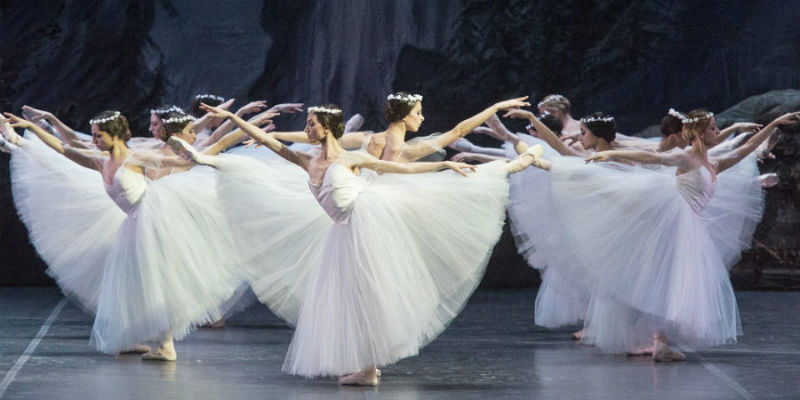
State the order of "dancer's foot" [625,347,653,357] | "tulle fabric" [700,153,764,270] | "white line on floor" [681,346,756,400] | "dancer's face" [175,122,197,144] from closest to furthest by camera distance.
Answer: "white line on floor" [681,346,756,400]
"dancer's foot" [625,347,653,357]
"dancer's face" [175,122,197,144]
"tulle fabric" [700,153,764,270]

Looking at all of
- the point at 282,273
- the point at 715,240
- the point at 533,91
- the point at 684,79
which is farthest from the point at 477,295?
the point at 282,273

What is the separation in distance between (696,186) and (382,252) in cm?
195

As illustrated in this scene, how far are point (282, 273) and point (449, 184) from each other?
0.89 meters

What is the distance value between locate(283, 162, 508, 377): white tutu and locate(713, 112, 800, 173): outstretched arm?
162 centimetres

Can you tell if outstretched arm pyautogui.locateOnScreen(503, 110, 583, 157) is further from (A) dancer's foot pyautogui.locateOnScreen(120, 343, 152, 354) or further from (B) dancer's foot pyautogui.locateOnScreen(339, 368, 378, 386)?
(A) dancer's foot pyautogui.locateOnScreen(120, 343, 152, 354)

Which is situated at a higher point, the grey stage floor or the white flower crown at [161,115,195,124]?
the white flower crown at [161,115,195,124]

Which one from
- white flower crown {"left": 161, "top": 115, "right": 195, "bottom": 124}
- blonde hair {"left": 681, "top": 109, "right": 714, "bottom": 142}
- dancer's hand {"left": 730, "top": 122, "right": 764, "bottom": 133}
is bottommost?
white flower crown {"left": 161, "top": 115, "right": 195, "bottom": 124}

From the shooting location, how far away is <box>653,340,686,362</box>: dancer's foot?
6.01 m

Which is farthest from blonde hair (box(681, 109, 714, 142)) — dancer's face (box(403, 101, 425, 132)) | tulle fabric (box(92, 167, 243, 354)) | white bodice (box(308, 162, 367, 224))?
tulle fabric (box(92, 167, 243, 354))

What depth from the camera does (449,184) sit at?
5.22 meters

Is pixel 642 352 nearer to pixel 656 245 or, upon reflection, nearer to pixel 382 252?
pixel 656 245

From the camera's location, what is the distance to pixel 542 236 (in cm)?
698

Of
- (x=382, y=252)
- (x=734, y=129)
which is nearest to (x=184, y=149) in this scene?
(x=382, y=252)

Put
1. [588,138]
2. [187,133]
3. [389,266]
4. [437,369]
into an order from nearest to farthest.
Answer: [389,266] < [437,369] < [187,133] < [588,138]
